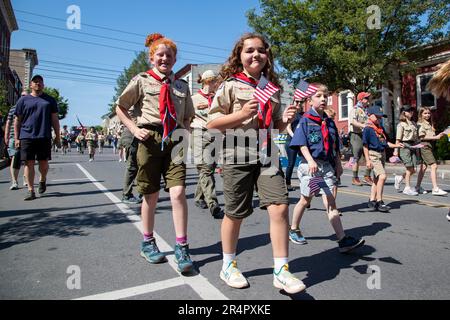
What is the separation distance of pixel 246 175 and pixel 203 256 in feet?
3.66

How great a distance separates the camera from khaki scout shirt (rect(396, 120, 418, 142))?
300 inches

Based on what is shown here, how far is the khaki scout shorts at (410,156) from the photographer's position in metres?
7.70

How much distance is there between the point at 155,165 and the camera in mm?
3246

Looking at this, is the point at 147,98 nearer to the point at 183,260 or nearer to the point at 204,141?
the point at 183,260

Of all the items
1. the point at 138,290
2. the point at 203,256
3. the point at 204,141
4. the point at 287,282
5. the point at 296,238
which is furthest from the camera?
the point at 204,141

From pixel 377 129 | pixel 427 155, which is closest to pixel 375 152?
pixel 377 129

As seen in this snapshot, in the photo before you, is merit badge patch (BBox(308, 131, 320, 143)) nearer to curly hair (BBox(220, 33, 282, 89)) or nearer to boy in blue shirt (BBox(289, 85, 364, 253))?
boy in blue shirt (BBox(289, 85, 364, 253))

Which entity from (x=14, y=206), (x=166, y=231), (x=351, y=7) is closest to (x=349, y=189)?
(x=166, y=231)

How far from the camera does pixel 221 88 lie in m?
2.76

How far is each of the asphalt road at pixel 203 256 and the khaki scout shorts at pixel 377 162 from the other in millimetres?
664

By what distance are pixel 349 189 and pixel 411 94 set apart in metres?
17.6

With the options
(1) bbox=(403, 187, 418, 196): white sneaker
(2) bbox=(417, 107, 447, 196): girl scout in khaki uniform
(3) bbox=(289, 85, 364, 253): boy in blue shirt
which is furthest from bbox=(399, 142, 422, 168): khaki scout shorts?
(3) bbox=(289, 85, 364, 253): boy in blue shirt

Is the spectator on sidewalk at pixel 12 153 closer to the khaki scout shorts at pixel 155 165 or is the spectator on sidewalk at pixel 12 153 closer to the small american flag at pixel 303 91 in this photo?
the khaki scout shorts at pixel 155 165

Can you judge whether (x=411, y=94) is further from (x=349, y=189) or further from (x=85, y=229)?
(x=85, y=229)
